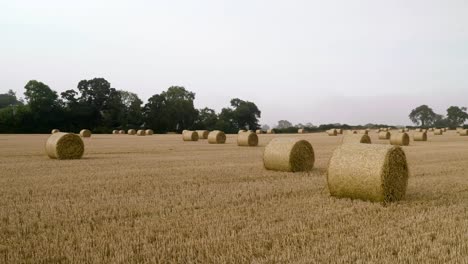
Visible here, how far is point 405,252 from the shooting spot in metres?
5.46

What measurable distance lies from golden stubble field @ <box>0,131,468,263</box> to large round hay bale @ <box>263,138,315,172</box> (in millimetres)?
2007

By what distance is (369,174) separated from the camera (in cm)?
898

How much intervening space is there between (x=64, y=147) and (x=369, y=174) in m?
13.9

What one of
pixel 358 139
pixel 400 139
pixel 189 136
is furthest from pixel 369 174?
pixel 189 136

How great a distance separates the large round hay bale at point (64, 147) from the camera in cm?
1852

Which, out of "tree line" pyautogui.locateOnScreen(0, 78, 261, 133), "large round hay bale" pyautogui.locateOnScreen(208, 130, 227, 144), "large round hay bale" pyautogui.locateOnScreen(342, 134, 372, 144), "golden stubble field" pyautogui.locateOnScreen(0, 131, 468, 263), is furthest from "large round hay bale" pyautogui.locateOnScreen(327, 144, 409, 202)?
"tree line" pyautogui.locateOnScreen(0, 78, 261, 133)

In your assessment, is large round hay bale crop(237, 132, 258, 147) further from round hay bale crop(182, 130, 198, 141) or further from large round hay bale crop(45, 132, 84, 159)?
large round hay bale crop(45, 132, 84, 159)

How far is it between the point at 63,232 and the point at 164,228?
4.68ft

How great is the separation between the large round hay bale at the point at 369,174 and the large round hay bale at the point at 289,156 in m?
4.06

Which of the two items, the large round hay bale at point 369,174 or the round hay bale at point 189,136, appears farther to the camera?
the round hay bale at point 189,136

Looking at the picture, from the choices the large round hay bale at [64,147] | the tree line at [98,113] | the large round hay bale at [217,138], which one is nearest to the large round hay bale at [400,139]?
the large round hay bale at [217,138]

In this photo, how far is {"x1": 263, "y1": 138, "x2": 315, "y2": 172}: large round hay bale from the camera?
13.8m

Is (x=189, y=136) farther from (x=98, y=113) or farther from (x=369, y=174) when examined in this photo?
(x=98, y=113)

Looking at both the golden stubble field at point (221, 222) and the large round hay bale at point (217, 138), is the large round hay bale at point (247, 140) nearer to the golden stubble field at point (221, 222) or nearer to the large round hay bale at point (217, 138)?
the large round hay bale at point (217, 138)
